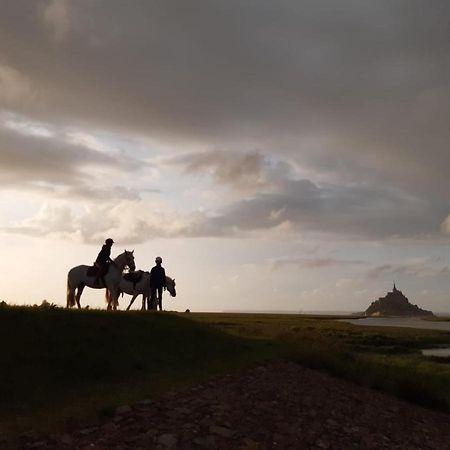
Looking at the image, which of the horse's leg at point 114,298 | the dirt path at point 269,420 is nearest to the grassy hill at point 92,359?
the dirt path at point 269,420

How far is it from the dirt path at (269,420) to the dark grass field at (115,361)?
2.63ft

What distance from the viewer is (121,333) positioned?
17734 mm

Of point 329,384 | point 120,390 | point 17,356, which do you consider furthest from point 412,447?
point 17,356

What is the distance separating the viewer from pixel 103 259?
26109 mm

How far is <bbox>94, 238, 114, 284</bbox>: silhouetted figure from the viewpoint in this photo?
25883mm

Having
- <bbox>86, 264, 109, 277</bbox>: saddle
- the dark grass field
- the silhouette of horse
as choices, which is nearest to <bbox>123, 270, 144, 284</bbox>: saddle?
the silhouette of horse

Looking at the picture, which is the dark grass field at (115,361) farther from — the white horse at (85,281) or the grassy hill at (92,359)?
the white horse at (85,281)

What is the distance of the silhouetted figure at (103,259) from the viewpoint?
2588 cm

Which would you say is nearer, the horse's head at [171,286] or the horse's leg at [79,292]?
the horse's leg at [79,292]

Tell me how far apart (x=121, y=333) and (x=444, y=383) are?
15.1 metres

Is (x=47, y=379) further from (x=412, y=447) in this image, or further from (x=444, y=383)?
(x=444, y=383)

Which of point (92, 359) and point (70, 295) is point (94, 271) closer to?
point (70, 295)

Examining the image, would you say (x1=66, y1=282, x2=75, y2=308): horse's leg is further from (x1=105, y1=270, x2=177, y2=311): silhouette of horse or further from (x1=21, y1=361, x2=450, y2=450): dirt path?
(x1=21, y1=361, x2=450, y2=450): dirt path

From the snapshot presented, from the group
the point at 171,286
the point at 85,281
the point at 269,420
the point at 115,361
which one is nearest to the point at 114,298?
the point at 85,281
